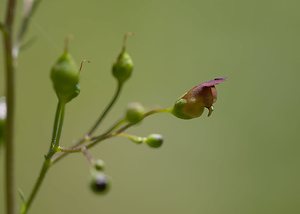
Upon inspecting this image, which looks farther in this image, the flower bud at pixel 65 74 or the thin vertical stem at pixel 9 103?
the thin vertical stem at pixel 9 103

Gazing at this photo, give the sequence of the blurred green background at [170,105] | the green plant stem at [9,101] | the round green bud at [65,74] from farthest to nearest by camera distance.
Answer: the blurred green background at [170,105] → the green plant stem at [9,101] → the round green bud at [65,74]

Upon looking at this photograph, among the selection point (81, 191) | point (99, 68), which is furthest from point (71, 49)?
point (81, 191)

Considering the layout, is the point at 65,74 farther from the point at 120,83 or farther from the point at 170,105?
the point at 170,105

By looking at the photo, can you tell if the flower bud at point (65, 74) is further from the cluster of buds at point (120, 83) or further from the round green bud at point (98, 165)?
the round green bud at point (98, 165)

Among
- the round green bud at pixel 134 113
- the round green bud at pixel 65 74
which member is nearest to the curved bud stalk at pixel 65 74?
the round green bud at pixel 65 74

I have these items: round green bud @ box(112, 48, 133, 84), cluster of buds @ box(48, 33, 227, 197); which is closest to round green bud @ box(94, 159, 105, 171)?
cluster of buds @ box(48, 33, 227, 197)

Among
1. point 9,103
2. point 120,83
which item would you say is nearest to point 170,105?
point 120,83

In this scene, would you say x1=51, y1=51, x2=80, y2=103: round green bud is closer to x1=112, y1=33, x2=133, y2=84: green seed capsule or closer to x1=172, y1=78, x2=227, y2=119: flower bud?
x1=112, y1=33, x2=133, y2=84: green seed capsule
